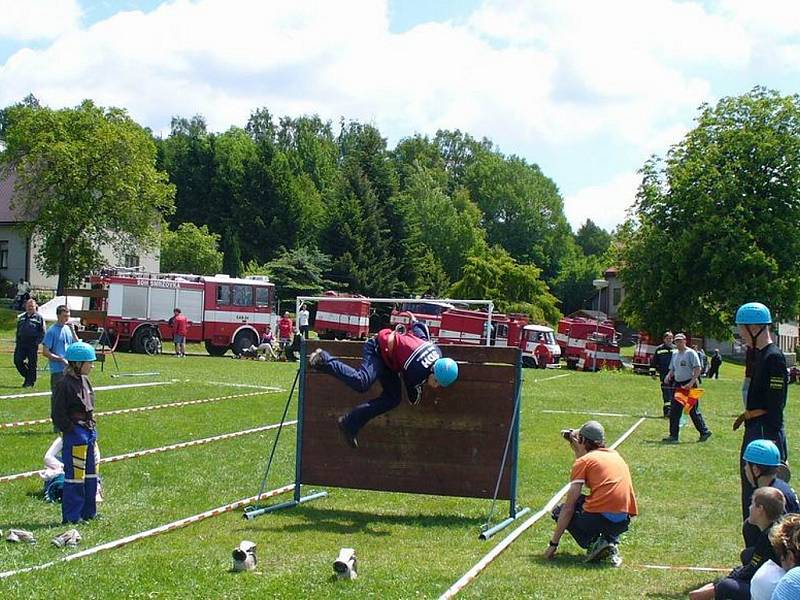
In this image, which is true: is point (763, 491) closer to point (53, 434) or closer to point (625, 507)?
point (625, 507)

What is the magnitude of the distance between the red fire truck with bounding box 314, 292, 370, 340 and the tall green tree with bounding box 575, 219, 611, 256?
84.3 metres

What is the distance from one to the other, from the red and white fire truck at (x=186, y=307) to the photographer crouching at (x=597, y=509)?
3161cm

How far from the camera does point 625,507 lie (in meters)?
8.16

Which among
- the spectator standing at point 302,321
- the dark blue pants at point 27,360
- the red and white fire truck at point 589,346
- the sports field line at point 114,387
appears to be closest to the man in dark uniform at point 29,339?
the dark blue pants at point 27,360

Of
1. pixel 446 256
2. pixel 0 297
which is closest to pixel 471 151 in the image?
pixel 446 256

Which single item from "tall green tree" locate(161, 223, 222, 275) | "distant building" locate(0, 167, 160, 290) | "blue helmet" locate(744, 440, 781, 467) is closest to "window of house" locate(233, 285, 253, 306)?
"distant building" locate(0, 167, 160, 290)

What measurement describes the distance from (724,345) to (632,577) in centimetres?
7942

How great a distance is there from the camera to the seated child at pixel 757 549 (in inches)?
242

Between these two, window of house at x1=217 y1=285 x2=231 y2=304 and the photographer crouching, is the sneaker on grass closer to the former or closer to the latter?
the photographer crouching

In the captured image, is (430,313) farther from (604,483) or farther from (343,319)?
(604,483)

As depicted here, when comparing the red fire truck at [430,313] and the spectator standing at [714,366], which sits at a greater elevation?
the red fire truck at [430,313]

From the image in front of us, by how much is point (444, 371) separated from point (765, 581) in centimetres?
407

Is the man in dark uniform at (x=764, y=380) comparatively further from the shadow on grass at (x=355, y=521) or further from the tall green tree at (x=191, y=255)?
the tall green tree at (x=191, y=255)

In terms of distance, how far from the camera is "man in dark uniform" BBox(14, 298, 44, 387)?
66.5 ft
